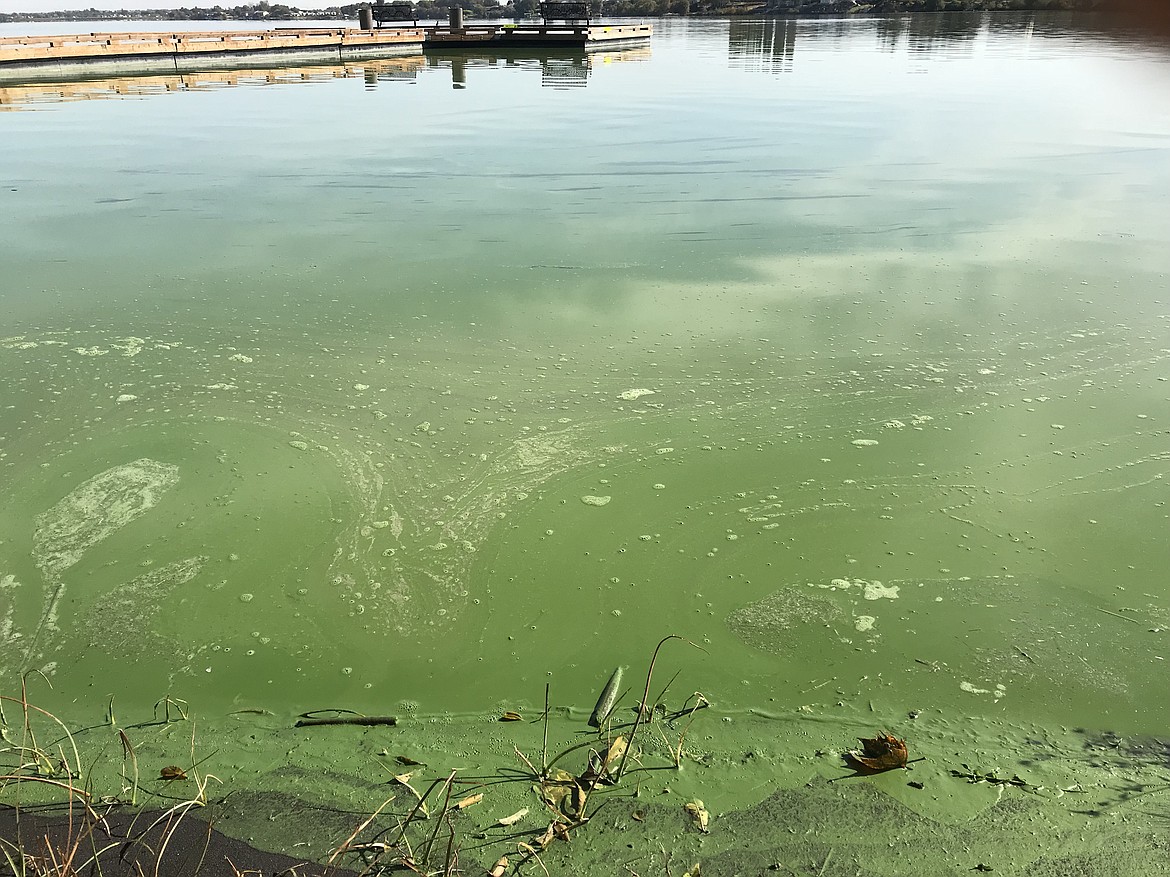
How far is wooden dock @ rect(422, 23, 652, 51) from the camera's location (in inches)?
818

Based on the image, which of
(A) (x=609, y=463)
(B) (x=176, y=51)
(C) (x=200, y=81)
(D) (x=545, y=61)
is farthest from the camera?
(D) (x=545, y=61)

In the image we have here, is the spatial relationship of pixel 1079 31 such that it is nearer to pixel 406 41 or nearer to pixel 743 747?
pixel 406 41

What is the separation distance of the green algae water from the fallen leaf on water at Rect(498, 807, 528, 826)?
8.7 inches

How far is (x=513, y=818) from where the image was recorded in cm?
145

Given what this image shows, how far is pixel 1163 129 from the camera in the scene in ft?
26.7

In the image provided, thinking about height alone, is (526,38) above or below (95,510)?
above

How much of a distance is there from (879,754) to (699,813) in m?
0.43

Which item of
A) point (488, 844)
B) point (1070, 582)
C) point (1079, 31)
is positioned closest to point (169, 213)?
point (488, 844)

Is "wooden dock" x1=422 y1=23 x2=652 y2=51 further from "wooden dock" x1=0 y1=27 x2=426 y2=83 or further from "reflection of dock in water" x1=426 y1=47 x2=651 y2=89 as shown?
"wooden dock" x1=0 y1=27 x2=426 y2=83

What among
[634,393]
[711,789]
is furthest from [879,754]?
[634,393]

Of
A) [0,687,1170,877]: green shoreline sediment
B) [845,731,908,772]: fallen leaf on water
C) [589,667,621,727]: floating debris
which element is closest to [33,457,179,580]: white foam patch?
[0,687,1170,877]: green shoreline sediment

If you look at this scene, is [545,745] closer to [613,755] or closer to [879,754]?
[613,755]

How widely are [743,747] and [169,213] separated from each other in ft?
18.9

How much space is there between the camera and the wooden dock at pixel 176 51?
14406 millimetres
